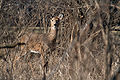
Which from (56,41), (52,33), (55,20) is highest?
(55,20)

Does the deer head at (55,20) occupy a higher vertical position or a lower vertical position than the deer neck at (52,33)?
higher

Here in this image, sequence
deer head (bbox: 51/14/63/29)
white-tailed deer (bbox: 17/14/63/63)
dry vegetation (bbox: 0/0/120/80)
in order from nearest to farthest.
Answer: dry vegetation (bbox: 0/0/120/80) → deer head (bbox: 51/14/63/29) → white-tailed deer (bbox: 17/14/63/63)

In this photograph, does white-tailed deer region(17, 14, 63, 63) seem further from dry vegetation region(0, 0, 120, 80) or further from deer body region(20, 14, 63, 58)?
dry vegetation region(0, 0, 120, 80)

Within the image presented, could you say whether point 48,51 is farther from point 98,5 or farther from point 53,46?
point 98,5

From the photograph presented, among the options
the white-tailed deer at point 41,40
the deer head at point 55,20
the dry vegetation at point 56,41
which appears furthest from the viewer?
the white-tailed deer at point 41,40

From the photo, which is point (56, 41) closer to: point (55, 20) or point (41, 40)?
point (41, 40)

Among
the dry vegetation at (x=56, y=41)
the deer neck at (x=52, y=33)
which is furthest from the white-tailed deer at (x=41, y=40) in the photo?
the dry vegetation at (x=56, y=41)

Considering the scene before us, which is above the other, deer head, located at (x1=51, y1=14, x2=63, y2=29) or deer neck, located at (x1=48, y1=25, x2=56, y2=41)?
deer head, located at (x1=51, y1=14, x2=63, y2=29)

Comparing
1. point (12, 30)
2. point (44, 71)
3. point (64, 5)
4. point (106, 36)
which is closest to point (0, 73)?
point (44, 71)

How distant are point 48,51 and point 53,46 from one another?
0.72 feet

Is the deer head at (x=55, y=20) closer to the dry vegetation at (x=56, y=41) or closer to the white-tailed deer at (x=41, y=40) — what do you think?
the white-tailed deer at (x=41, y=40)

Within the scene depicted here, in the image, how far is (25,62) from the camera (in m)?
7.31

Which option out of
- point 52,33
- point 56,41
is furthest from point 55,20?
point 56,41

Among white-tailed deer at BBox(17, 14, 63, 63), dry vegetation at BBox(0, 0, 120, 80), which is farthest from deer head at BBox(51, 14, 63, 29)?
dry vegetation at BBox(0, 0, 120, 80)
